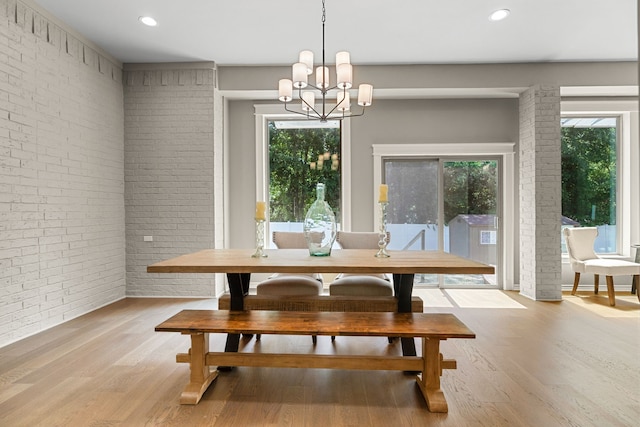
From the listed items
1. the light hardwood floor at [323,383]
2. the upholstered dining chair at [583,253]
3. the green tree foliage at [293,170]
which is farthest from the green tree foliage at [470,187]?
the light hardwood floor at [323,383]

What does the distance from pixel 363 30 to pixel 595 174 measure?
3.81 meters

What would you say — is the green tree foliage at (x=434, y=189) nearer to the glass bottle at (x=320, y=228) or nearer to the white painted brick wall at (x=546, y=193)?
the white painted brick wall at (x=546, y=193)

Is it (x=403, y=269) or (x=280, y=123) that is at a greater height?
(x=280, y=123)

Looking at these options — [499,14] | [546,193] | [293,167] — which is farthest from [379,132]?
[546,193]

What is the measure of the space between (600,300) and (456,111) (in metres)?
2.84

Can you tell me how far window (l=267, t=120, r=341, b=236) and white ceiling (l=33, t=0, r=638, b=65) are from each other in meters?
0.97

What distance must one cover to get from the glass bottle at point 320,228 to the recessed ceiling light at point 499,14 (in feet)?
8.04

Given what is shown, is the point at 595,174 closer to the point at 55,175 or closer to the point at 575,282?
the point at 575,282

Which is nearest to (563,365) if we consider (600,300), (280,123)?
(600,300)

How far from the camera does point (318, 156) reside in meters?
5.37

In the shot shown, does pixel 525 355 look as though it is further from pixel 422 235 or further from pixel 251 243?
pixel 251 243

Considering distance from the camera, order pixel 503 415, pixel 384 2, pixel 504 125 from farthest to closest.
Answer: pixel 504 125 < pixel 384 2 < pixel 503 415

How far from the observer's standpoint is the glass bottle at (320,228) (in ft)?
8.49

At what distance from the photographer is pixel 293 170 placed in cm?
541
